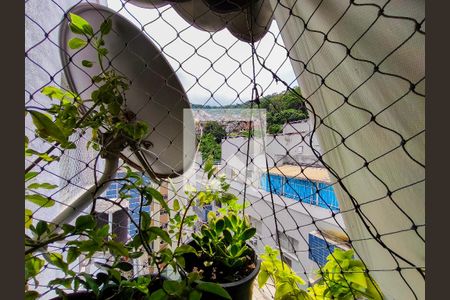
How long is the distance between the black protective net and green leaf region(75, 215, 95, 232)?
4 centimetres

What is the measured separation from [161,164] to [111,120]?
0.24 meters

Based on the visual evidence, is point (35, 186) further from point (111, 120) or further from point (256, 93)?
point (256, 93)

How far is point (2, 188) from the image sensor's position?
7.6 inches

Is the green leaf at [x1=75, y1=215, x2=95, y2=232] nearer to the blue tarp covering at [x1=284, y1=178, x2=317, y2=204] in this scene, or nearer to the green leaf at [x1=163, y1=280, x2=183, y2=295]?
the green leaf at [x1=163, y1=280, x2=183, y2=295]

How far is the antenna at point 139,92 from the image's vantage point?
19.4 inches

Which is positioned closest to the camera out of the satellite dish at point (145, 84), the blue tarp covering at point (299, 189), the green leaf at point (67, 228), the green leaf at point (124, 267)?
the green leaf at point (67, 228)

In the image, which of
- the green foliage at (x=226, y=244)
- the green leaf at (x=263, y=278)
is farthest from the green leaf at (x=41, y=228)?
the green leaf at (x=263, y=278)

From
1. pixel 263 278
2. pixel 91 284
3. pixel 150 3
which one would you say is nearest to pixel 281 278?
pixel 263 278

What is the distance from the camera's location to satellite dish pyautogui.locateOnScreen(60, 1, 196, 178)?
1.69ft

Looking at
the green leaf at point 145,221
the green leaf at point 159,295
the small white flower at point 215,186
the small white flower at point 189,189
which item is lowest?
the green leaf at point 159,295

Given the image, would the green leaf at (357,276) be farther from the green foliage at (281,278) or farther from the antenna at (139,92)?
the antenna at (139,92)

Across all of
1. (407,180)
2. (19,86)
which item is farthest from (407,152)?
(19,86)

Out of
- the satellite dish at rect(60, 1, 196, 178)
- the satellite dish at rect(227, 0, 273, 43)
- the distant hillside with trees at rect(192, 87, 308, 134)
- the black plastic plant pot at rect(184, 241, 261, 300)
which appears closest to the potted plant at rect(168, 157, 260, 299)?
the black plastic plant pot at rect(184, 241, 261, 300)

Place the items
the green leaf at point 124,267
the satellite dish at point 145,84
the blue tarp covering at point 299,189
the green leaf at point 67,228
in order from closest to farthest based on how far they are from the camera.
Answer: the green leaf at point 67,228 < the green leaf at point 124,267 < the satellite dish at point 145,84 < the blue tarp covering at point 299,189
